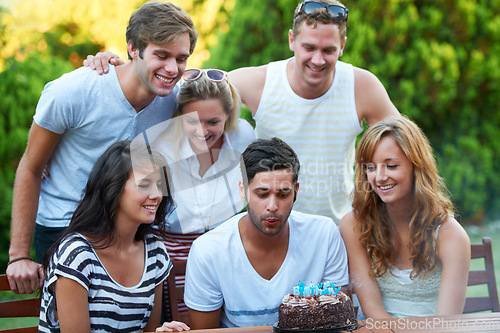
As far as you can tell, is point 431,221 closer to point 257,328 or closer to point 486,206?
point 257,328

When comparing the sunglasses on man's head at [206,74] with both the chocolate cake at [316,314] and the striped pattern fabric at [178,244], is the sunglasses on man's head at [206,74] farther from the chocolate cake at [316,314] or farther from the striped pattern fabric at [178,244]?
the chocolate cake at [316,314]

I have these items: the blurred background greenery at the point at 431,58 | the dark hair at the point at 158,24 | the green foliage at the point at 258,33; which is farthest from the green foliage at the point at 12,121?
the dark hair at the point at 158,24

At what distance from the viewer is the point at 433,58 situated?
6.57 meters

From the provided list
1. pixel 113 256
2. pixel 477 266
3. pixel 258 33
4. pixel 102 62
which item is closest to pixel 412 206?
pixel 113 256

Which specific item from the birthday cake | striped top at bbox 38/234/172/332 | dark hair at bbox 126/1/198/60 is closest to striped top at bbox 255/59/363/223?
dark hair at bbox 126/1/198/60

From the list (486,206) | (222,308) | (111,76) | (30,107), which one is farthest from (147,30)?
(486,206)

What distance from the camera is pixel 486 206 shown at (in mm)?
7469

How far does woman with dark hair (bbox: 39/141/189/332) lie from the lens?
254 cm

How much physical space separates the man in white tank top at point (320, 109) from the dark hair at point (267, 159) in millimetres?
476

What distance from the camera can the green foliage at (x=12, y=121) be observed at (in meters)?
5.16

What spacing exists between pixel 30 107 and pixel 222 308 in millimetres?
3247

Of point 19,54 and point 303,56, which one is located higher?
point 19,54

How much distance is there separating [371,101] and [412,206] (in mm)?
699

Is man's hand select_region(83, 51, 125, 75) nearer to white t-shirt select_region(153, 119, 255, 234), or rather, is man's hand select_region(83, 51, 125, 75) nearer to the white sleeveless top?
white t-shirt select_region(153, 119, 255, 234)
